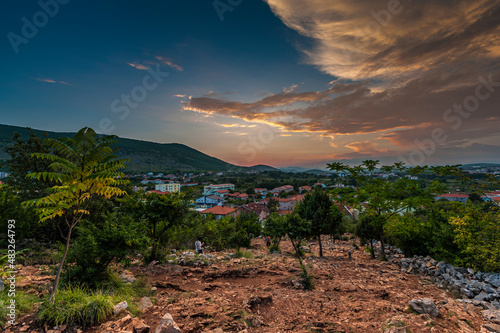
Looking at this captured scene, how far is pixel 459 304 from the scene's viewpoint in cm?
634

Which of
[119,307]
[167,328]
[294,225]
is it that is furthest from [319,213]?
[119,307]

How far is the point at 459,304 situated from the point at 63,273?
41.3ft

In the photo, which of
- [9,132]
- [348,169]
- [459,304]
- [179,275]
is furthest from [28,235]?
[9,132]

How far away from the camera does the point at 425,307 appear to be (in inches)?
218

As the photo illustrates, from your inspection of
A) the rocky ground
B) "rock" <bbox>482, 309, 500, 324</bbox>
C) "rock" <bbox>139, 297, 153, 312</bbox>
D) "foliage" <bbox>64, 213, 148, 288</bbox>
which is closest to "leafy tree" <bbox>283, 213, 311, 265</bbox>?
the rocky ground

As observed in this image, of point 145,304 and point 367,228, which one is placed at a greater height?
point 145,304

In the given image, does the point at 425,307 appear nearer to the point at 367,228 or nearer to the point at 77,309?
the point at 77,309

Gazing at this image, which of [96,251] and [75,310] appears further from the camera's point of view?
[96,251]

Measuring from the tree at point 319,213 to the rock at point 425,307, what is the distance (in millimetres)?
9756

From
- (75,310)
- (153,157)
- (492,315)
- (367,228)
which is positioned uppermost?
(153,157)

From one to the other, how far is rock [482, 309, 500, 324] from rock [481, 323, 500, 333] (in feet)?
1.66

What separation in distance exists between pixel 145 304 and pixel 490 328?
913 centimetres

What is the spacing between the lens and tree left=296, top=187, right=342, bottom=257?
15703 mm

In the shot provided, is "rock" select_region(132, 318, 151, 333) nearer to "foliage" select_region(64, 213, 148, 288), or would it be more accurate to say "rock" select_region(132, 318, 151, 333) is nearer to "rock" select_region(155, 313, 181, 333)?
"rock" select_region(155, 313, 181, 333)
